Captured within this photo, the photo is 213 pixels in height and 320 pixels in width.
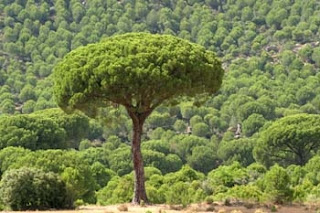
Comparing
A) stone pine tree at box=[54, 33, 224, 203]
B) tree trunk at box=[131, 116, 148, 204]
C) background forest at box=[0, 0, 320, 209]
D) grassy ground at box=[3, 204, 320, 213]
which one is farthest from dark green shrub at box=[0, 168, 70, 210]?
tree trunk at box=[131, 116, 148, 204]

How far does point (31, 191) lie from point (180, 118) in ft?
323

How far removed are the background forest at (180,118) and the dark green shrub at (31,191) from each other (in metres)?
0.05

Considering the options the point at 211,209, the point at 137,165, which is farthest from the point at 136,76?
the point at 211,209

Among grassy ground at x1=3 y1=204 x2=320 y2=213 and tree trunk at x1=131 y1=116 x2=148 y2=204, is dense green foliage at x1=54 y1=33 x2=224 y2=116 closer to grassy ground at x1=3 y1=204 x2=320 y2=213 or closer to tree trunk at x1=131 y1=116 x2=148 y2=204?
tree trunk at x1=131 y1=116 x2=148 y2=204

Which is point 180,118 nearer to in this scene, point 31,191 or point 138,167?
point 138,167

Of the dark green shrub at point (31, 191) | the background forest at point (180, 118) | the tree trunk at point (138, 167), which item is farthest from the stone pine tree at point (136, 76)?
the dark green shrub at point (31, 191)

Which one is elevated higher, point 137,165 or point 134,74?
point 134,74

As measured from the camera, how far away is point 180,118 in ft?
415

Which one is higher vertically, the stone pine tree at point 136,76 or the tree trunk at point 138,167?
the stone pine tree at point 136,76

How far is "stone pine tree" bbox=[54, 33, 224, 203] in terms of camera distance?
2998 centimetres

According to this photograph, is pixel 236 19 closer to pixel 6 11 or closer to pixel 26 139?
pixel 6 11

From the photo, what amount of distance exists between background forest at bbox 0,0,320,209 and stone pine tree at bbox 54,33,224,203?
9.32 ft

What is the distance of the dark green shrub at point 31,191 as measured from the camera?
2830cm

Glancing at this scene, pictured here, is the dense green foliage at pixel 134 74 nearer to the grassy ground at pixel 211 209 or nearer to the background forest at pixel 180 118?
the background forest at pixel 180 118
